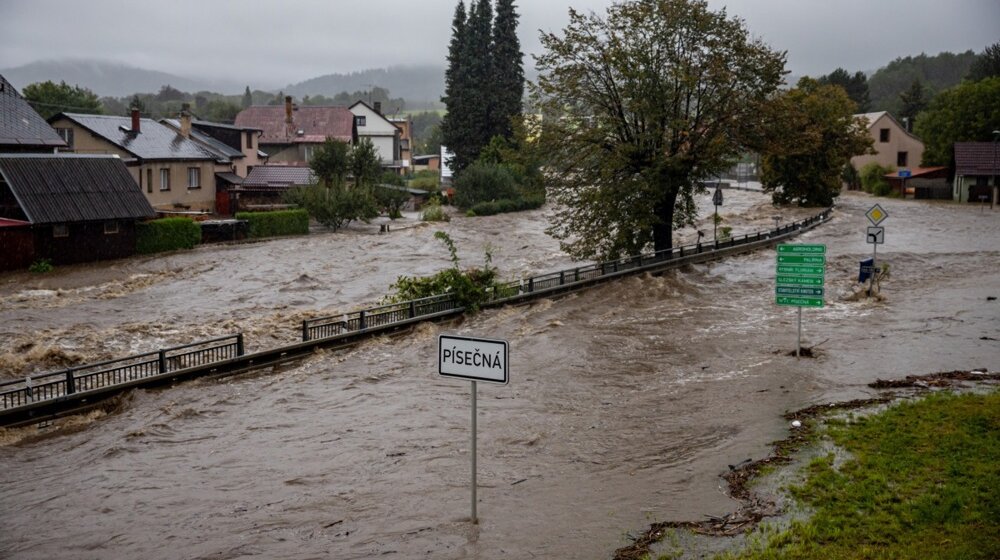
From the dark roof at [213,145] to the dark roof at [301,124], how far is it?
12894 millimetres

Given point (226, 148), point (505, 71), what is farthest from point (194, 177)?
point (505, 71)

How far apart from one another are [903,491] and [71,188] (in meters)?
40.0

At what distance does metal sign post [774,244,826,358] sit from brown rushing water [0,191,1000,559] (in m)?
1.54

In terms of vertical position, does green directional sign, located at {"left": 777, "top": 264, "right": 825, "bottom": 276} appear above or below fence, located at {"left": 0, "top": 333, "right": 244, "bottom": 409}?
above

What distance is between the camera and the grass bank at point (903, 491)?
1007 cm

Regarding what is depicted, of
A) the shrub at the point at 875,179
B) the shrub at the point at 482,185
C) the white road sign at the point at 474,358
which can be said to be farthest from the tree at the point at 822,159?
the white road sign at the point at 474,358

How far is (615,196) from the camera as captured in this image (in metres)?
35.2

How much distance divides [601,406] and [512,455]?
397cm

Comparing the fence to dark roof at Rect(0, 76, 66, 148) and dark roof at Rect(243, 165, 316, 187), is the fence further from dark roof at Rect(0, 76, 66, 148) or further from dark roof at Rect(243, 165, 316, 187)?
dark roof at Rect(243, 165, 316, 187)

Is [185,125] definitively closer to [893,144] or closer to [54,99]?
[54,99]

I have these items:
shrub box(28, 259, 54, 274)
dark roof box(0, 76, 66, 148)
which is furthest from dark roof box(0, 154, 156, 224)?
dark roof box(0, 76, 66, 148)

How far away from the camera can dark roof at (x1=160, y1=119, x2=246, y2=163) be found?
208 ft

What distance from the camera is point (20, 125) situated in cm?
4528

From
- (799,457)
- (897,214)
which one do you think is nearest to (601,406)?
(799,457)
